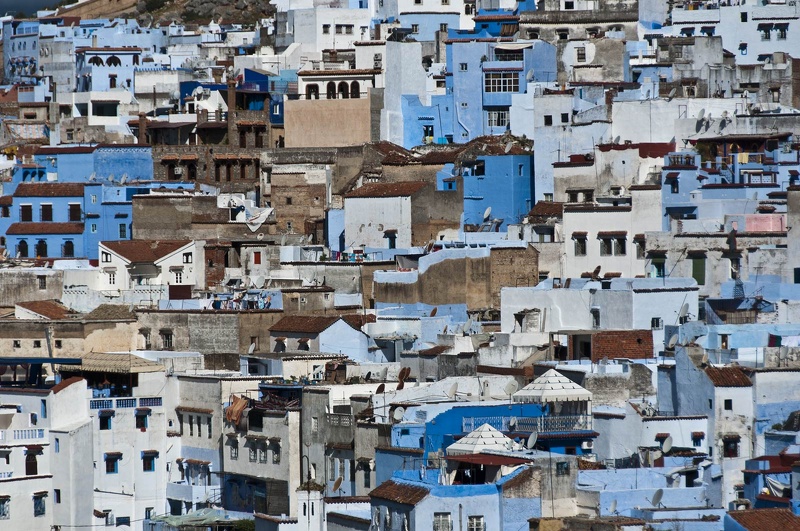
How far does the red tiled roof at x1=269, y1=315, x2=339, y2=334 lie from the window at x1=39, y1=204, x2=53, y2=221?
1492 centimetres

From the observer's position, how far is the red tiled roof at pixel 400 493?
3753cm

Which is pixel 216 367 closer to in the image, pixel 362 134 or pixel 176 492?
pixel 176 492

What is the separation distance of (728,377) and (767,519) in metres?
9.10

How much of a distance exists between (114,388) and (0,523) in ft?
18.9

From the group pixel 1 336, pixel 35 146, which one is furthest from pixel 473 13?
pixel 1 336

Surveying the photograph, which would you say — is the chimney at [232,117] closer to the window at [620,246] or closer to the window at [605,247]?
the window at [605,247]

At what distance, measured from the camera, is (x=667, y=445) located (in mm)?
41625

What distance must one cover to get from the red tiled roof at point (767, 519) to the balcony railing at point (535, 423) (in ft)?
23.9

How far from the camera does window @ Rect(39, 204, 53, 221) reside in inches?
2640

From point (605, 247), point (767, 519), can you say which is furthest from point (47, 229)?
point (767, 519)

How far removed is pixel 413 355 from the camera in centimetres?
5112

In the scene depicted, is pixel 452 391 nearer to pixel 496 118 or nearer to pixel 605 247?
pixel 605 247

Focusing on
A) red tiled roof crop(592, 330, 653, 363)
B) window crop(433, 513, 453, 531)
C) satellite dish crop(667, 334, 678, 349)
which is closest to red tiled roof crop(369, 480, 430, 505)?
window crop(433, 513, 453, 531)

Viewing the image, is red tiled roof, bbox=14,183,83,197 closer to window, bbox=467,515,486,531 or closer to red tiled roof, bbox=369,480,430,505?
red tiled roof, bbox=369,480,430,505
